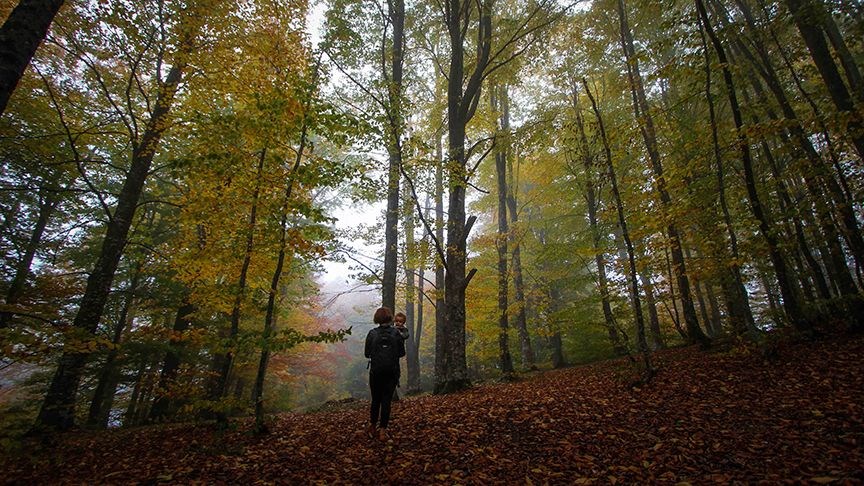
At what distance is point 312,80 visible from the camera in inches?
246

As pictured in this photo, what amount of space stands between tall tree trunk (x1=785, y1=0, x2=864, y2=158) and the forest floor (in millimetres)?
4192

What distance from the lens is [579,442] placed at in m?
4.30

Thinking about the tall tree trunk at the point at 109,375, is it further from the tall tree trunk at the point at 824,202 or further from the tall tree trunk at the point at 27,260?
the tall tree trunk at the point at 824,202

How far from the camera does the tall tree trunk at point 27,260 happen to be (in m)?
8.36

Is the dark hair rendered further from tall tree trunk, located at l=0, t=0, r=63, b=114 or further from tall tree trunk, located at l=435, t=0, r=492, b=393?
tall tree trunk, located at l=0, t=0, r=63, b=114

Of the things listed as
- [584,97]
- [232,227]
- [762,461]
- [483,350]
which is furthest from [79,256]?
[584,97]

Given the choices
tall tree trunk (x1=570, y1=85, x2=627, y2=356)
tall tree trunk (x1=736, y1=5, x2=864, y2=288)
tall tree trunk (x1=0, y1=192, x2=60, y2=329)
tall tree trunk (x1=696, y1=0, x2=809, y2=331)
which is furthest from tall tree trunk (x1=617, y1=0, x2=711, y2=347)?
tall tree trunk (x1=0, y1=192, x2=60, y2=329)

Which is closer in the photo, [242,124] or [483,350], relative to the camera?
[242,124]

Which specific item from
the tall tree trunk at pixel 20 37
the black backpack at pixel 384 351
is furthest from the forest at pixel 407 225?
the black backpack at pixel 384 351

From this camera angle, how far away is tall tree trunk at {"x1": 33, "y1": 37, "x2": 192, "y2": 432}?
6.77 metres

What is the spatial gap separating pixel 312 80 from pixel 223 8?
3.67 meters

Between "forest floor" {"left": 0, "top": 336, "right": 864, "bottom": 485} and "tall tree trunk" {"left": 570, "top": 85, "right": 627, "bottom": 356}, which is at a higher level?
"tall tree trunk" {"left": 570, "top": 85, "right": 627, "bottom": 356}

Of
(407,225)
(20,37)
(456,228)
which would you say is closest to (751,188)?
(456,228)

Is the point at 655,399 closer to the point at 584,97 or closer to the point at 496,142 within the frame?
the point at 496,142
